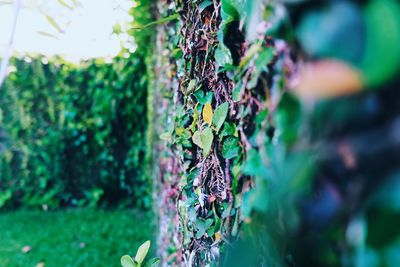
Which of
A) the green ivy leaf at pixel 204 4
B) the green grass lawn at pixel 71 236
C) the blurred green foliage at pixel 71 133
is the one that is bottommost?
the green grass lawn at pixel 71 236

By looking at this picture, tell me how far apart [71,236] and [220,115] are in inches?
160

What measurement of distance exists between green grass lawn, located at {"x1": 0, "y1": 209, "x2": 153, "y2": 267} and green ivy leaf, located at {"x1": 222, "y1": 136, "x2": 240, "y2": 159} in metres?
3.06

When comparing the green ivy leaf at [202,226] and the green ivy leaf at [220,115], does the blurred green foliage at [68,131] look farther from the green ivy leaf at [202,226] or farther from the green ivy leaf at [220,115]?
the green ivy leaf at [220,115]

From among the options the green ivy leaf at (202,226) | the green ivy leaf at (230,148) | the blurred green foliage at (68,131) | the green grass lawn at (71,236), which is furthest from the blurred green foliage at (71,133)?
the green ivy leaf at (230,148)

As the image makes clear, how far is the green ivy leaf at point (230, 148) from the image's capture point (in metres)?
1.08

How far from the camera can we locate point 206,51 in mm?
1441

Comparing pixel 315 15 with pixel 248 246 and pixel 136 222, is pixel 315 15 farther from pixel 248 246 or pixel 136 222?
pixel 136 222

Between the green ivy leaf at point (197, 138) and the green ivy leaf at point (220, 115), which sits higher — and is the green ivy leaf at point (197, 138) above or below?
below

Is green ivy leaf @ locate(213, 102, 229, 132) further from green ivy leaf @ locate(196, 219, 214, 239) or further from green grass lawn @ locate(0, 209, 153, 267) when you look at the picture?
green grass lawn @ locate(0, 209, 153, 267)

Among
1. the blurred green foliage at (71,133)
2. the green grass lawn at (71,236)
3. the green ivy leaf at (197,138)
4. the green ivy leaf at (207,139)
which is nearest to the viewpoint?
the green ivy leaf at (207,139)

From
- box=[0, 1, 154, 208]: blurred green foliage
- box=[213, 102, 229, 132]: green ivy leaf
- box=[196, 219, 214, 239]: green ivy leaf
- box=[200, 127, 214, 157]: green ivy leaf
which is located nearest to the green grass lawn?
box=[0, 1, 154, 208]: blurred green foliage

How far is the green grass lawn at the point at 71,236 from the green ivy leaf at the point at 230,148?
3.06 meters

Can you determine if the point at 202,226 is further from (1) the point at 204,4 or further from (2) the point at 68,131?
(2) the point at 68,131

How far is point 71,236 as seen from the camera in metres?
4.62
